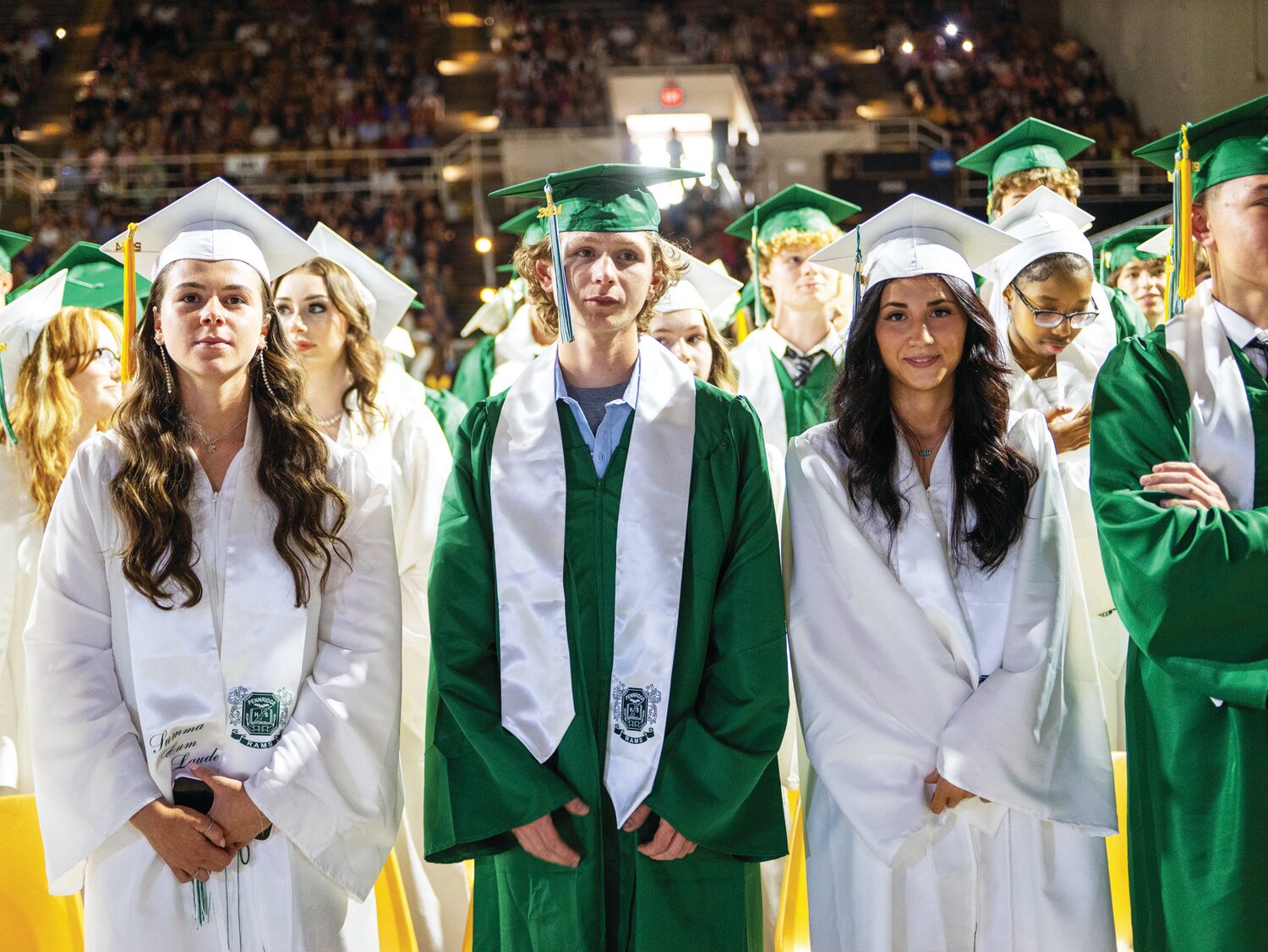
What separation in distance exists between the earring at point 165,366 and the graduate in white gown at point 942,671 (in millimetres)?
1334

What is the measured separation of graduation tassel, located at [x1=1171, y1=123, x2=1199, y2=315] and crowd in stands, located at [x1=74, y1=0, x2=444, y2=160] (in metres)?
14.4

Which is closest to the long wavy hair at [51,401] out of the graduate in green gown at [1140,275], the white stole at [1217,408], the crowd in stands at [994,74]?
the white stole at [1217,408]

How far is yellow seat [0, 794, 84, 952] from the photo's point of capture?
2.85 meters

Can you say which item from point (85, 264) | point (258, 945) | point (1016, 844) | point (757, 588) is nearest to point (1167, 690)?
point (1016, 844)

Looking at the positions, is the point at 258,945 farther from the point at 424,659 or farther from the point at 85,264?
the point at 85,264

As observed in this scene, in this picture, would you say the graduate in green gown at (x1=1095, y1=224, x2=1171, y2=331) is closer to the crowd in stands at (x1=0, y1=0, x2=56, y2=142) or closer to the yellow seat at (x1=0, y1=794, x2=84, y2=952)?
the yellow seat at (x1=0, y1=794, x2=84, y2=952)

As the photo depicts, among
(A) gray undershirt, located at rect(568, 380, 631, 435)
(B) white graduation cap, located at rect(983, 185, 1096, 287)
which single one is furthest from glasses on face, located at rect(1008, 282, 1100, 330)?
(A) gray undershirt, located at rect(568, 380, 631, 435)

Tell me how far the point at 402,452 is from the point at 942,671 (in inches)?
71.0

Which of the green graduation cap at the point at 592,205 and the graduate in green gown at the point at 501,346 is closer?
the green graduation cap at the point at 592,205

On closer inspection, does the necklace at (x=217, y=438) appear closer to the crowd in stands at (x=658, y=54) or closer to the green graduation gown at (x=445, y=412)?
the green graduation gown at (x=445, y=412)

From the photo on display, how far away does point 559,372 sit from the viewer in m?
2.66

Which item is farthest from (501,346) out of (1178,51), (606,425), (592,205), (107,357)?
(1178,51)

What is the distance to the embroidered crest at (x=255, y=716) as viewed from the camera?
2482mm

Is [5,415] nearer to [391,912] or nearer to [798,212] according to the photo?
[391,912]
